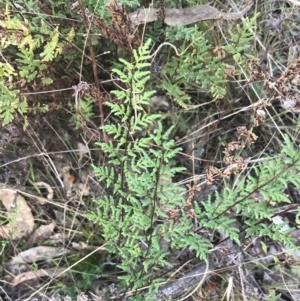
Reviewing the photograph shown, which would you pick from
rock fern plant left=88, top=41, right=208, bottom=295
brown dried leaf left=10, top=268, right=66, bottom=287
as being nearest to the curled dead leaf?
rock fern plant left=88, top=41, right=208, bottom=295

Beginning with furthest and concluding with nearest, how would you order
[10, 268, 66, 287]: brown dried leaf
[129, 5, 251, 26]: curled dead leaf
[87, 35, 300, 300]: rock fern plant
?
1. [10, 268, 66, 287]: brown dried leaf
2. [129, 5, 251, 26]: curled dead leaf
3. [87, 35, 300, 300]: rock fern plant

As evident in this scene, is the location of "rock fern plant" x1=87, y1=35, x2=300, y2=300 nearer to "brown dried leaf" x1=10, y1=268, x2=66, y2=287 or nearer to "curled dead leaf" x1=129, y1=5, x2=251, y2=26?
"curled dead leaf" x1=129, y1=5, x2=251, y2=26

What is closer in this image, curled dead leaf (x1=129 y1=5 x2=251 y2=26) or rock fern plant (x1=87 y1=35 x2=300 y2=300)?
rock fern plant (x1=87 y1=35 x2=300 y2=300)

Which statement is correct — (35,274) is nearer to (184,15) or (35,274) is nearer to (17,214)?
(17,214)

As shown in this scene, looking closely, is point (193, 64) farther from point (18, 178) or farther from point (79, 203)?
point (18, 178)

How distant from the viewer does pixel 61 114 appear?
1.57 meters

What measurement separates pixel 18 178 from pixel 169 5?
720mm

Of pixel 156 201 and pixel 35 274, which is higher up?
pixel 156 201

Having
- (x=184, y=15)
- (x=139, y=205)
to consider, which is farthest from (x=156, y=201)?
(x=184, y=15)

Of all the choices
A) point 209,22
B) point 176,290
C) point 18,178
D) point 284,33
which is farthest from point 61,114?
point 284,33

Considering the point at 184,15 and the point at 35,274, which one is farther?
the point at 35,274

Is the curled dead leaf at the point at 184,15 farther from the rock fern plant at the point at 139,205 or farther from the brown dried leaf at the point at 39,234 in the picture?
the brown dried leaf at the point at 39,234

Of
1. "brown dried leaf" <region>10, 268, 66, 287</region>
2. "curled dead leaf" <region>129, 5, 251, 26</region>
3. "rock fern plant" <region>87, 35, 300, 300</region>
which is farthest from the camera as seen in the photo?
"brown dried leaf" <region>10, 268, 66, 287</region>

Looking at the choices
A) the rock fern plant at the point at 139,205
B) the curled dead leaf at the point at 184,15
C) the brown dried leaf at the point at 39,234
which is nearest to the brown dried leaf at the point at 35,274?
the brown dried leaf at the point at 39,234
